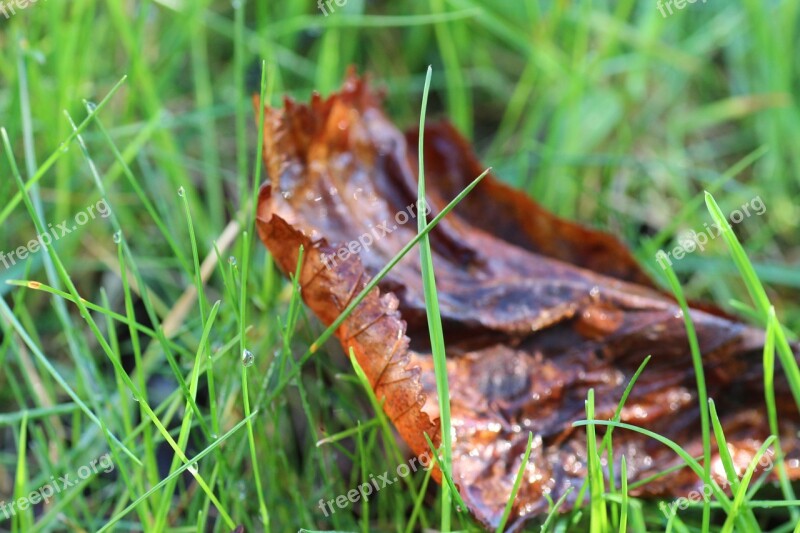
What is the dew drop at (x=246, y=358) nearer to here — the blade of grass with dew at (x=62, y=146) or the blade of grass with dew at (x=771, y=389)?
the blade of grass with dew at (x=62, y=146)

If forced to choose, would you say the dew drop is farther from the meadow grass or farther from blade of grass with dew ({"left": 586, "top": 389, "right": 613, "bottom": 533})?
blade of grass with dew ({"left": 586, "top": 389, "right": 613, "bottom": 533})

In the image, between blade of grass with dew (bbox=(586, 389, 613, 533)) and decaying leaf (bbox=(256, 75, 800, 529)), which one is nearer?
blade of grass with dew (bbox=(586, 389, 613, 533))

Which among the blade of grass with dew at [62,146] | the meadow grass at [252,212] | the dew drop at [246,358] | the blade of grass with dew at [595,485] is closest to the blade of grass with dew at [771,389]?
the meadow grass at [252,212]

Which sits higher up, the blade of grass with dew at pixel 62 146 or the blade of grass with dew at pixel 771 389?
the blade of grass with dew at pixel 62 146

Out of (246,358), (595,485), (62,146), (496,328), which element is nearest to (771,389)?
(595,485)

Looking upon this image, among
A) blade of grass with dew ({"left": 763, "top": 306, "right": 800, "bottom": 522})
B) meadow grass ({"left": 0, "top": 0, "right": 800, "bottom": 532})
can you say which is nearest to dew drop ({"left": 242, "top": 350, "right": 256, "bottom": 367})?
meadow grass ({"left": 0, "top": 0, "right": 800, "bottom": 532})

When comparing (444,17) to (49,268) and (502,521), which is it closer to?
(49,268)
